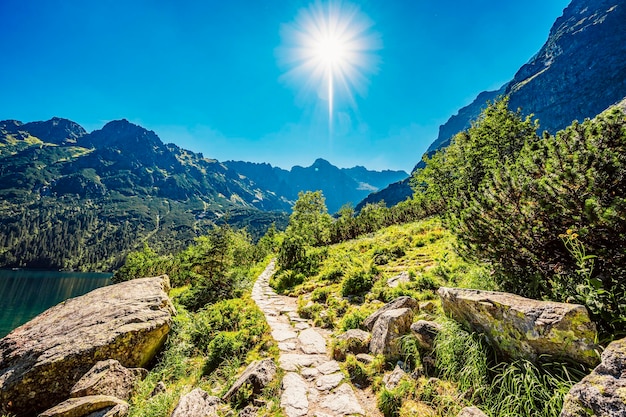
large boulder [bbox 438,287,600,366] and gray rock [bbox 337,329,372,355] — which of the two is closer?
large boulder [bbox 438,287,600,366]

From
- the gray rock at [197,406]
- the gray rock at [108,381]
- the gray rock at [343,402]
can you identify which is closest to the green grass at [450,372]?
the gray rock at [343,402]

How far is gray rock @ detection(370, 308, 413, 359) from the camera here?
584 centimetres

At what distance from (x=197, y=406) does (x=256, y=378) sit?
122 centimetres

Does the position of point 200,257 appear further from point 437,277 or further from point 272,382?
point 437,277

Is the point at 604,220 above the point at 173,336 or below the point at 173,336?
above

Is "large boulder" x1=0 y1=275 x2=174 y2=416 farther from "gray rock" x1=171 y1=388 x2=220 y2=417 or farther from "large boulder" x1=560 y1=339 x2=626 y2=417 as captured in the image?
"large boulder" x1=560 y1=339 x2=626 y2=417

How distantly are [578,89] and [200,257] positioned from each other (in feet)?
834

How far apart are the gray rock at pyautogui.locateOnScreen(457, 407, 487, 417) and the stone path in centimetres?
141

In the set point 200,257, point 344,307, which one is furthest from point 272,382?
point 200,257

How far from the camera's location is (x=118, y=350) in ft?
24.0

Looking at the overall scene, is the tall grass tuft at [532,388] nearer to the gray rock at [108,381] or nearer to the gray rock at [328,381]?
the gray rock at [328,381]

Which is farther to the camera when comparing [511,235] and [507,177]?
[507,177]

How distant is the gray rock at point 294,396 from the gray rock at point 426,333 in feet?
8.20

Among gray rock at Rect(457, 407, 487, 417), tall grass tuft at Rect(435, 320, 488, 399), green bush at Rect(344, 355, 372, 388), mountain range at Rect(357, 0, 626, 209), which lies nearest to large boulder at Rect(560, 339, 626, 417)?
gray rock at Rect(457, 407, 487, 417)
